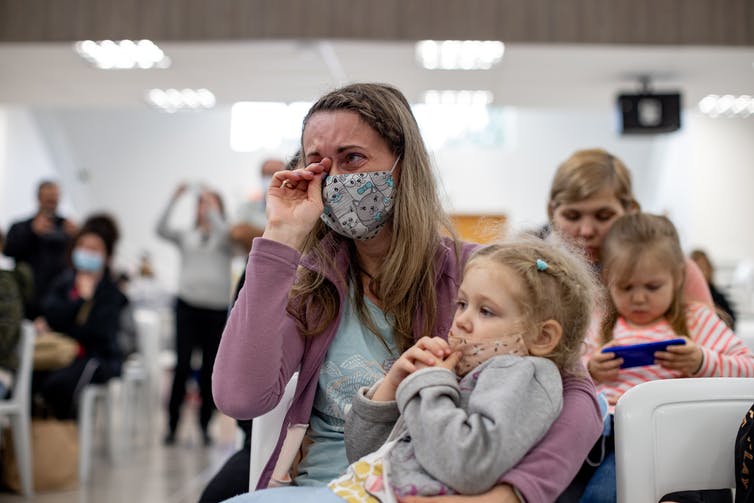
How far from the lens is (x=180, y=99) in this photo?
795 cm

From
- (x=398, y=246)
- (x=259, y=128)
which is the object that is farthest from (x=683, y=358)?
(x=259, y=128)

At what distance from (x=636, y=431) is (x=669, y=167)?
10.2m

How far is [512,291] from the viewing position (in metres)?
1.30

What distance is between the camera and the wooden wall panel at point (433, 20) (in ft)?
17.4

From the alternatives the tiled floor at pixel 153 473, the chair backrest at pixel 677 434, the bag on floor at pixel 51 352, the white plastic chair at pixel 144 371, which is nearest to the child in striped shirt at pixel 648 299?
the chair backrest at pixel 677 434

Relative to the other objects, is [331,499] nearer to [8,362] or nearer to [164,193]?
[8,362]

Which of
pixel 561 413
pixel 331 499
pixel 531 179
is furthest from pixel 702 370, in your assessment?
pixel 531 179

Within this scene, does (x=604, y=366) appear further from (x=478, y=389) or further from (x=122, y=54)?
(x=122, y=54)

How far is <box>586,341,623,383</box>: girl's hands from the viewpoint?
5.49 feet

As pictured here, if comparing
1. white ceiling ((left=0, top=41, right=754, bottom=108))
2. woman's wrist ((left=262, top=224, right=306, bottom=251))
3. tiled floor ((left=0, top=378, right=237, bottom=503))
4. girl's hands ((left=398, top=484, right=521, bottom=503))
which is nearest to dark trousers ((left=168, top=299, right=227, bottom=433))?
tiled floor ((left=0, top=378, right=237, bottom=503))

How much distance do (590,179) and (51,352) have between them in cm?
293

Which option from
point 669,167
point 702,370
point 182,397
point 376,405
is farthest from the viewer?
point 669,167

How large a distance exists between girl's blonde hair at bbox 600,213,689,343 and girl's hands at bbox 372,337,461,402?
2.35ft

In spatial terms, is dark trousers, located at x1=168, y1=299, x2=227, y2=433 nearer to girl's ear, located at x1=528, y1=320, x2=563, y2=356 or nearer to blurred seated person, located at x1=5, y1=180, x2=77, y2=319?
blurred seated person, located at x1=5, y1=180, x2=77, y2=319
